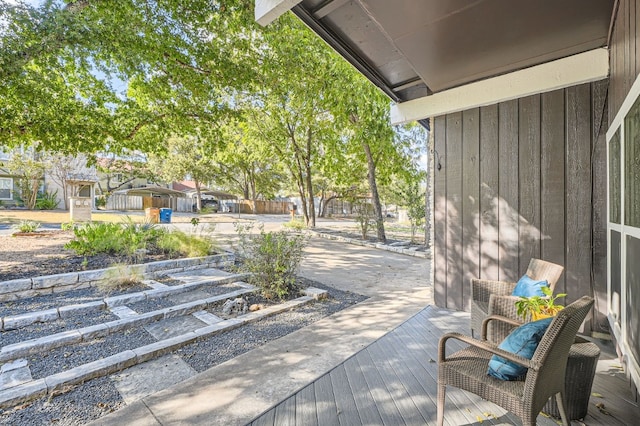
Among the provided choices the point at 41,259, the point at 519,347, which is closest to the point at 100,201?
the point at 41,259

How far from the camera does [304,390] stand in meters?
2.15

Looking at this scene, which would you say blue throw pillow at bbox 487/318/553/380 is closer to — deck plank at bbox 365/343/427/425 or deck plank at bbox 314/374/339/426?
deck plank at bbox 365/343/427/425

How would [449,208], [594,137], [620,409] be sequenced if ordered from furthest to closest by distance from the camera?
[449,208], [594,137], [620,409]

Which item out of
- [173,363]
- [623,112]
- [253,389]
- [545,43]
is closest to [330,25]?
[545,43]

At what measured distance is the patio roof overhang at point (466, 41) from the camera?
2.14 m

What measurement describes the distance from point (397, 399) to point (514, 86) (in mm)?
3228

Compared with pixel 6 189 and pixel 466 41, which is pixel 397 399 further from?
pixel 6 189

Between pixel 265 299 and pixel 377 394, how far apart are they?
2392mm

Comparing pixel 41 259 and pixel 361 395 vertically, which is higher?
pixel 41 259

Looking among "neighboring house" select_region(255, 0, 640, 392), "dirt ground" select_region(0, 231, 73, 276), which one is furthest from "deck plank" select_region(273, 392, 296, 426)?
"dirt ground" select_region(0, 231, 73, 276)

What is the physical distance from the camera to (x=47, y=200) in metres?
18.5

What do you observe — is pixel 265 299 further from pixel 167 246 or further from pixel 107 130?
pixel 107 130

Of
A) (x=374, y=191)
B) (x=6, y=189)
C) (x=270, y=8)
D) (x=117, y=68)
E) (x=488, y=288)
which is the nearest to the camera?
(x=270, y=8)

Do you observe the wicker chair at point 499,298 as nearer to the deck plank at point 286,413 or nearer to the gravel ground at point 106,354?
the deck plank at point 286,413
